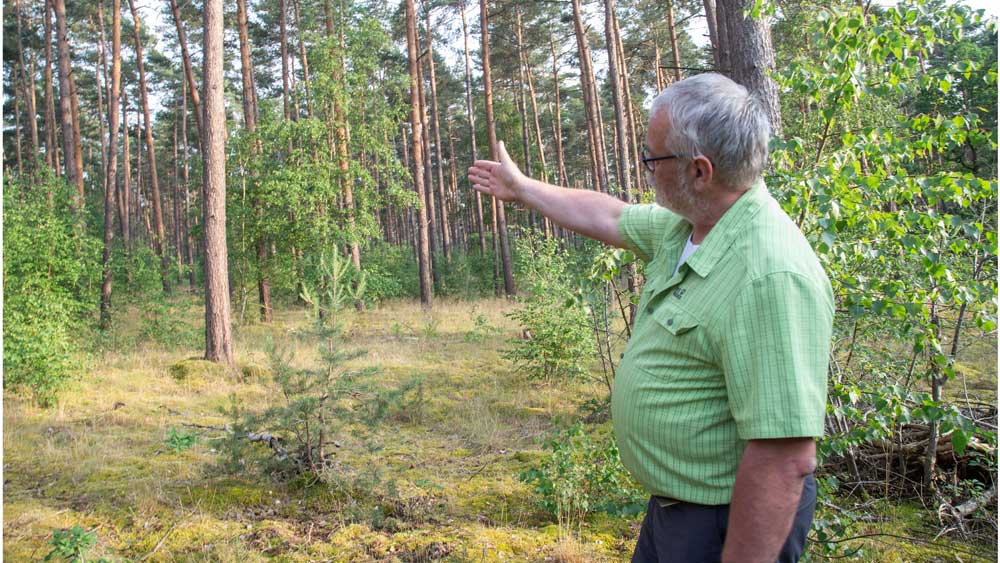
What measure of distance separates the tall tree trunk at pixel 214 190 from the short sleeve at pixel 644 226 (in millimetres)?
9095

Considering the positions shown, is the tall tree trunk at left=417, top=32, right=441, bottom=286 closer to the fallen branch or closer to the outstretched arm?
the fallen branch

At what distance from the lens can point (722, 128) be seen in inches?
54.7

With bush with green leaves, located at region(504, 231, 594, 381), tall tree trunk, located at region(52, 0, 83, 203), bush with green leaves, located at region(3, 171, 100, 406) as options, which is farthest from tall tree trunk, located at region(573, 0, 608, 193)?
tall tree trunk, located at region(52, 0, 83, 203)

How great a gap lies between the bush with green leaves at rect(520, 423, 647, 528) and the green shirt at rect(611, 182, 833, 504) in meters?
2.30

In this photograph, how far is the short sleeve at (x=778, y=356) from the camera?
1.19 meters

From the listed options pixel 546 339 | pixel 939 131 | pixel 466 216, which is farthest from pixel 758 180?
pixel 466 216

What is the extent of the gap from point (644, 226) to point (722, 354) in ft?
2.51

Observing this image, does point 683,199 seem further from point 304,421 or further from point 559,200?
point 304,421

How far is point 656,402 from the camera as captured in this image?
145cm

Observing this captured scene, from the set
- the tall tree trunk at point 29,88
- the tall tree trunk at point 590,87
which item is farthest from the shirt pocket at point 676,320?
the tall tree trunk at point 29,88

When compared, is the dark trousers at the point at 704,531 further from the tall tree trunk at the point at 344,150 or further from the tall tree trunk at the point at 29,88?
the tall tree trunk at the point at 29,88

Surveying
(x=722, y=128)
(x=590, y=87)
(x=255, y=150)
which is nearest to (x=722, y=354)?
(x=722, y=128)

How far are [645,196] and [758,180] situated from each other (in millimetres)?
2374

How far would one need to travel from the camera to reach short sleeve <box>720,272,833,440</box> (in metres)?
1.19
